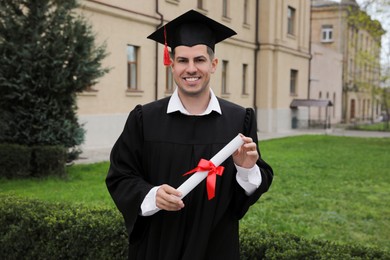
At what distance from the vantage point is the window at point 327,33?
1749 inches

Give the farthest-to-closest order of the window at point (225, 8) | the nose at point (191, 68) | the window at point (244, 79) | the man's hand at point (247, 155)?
the window at point (244, 79), the window at point (225, 8), the nose at point (191, 68), the man's hand at point (247, 155)

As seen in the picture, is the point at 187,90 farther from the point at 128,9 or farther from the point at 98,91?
the point at 128,9

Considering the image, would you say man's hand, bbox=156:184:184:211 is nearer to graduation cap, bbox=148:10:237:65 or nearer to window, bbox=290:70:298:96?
graduation cap, bbox=148:10:237:65

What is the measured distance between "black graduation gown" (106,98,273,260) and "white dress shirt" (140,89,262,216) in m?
0.03

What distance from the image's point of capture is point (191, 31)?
2363mm

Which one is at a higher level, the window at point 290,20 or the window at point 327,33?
the window at point 327,33

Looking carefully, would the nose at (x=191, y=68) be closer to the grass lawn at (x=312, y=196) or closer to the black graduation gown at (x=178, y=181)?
the black graduation gown at (x=178, y=181)

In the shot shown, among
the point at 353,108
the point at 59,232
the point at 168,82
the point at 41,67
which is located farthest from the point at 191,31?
the point at 353,108

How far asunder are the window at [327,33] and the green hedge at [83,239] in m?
43.4

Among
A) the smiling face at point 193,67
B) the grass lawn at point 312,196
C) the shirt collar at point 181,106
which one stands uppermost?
the smiling face at point 193,67

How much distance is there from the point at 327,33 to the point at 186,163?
4536 cm

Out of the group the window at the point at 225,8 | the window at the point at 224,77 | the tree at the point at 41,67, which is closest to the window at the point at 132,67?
the window at the point at 224,77

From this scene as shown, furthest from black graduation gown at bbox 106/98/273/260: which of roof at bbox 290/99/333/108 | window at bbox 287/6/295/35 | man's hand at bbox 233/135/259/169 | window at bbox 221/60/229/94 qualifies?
window at bbox 287/6/295/35

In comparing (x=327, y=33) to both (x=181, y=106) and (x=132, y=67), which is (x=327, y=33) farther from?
(x=181, y=106)
